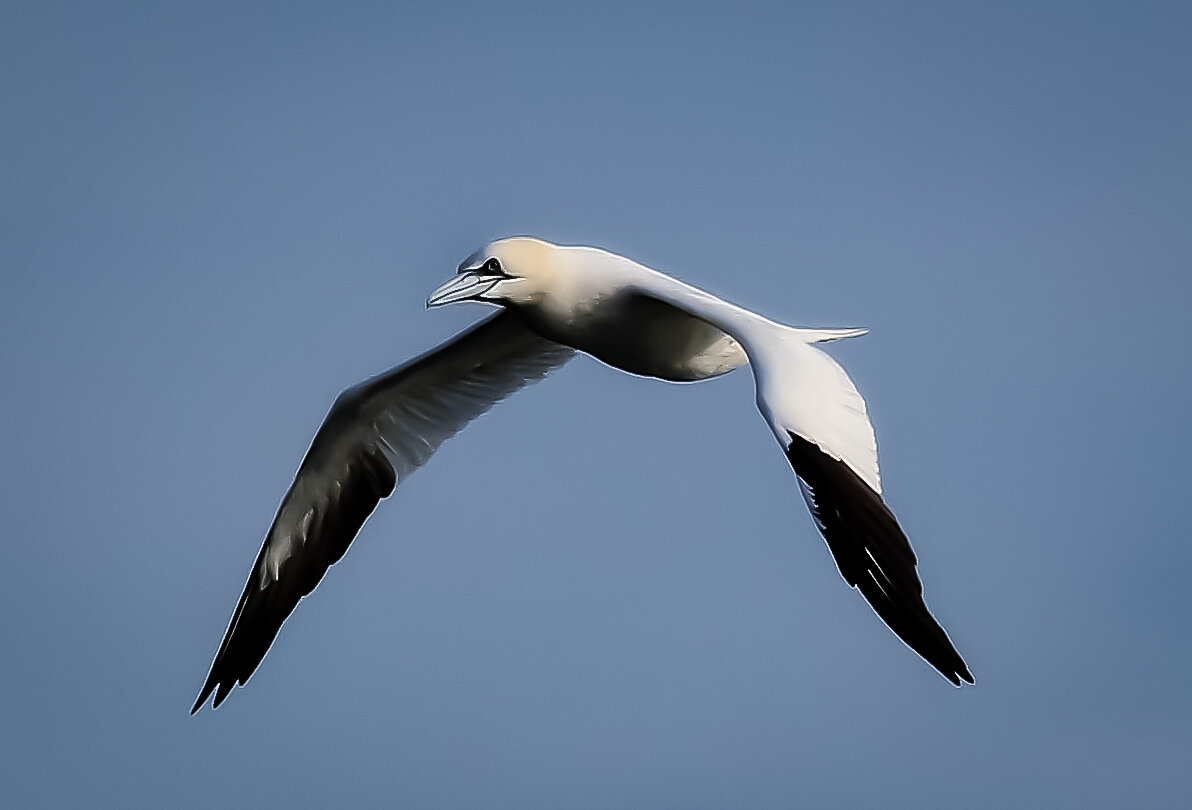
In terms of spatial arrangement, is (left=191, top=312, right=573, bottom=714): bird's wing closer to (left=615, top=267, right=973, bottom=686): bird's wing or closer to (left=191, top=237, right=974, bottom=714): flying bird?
(left=191, top=237, right=974, bottom=714): flying bird

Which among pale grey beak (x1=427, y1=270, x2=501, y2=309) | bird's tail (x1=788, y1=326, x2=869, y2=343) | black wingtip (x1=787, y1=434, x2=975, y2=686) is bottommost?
black wingtip (x1=787, y1=434, x2=975, y2=686)

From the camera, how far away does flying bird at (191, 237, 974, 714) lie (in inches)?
393

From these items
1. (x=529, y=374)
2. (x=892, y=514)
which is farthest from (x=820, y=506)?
(x=529, y=374)

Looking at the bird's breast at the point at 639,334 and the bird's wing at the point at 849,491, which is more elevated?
the bird's breast at the point at 639,334

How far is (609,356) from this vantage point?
13.0 meters

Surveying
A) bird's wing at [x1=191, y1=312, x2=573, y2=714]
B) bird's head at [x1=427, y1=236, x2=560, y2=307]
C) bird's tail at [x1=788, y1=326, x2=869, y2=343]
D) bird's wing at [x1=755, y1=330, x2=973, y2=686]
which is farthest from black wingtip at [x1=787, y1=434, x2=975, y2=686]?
bird's wing at [x1=191, y1=312, x2=573, y2=714]

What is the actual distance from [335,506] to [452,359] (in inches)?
62.7

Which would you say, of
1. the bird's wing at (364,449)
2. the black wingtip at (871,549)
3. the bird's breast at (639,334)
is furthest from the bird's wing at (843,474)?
the bird's wing at (364,449)

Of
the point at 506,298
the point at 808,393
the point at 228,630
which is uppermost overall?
the point at 506,298

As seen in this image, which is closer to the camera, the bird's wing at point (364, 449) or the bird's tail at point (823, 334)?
the bird's tail at point (823, 334)

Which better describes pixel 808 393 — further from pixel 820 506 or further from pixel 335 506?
pixel 335 506

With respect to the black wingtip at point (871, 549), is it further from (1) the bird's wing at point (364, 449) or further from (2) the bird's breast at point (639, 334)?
(1) the bird's wing at point (364, 449)

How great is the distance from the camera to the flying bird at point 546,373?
9.98 meters

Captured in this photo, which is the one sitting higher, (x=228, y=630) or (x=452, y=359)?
(x=452, y=359)
